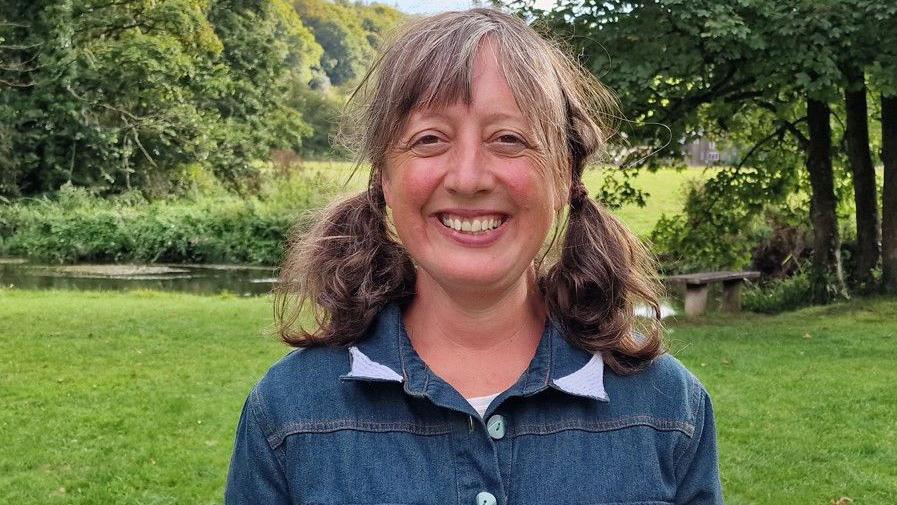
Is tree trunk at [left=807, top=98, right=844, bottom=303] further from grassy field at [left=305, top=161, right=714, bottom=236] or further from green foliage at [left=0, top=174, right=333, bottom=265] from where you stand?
green foliage at [left=0, top=174, right=333, bottom=265]

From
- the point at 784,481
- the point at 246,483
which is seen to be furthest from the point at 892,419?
the point at 246,483

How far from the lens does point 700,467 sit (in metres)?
1.65

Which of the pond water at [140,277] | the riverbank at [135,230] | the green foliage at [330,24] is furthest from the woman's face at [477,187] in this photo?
the green foliage at [330,24]

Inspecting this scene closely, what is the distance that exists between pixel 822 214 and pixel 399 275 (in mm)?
12064

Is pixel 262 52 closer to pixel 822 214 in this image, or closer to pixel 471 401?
pixel 822 214

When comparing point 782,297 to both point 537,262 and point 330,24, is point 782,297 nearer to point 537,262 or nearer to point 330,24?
point 537,262

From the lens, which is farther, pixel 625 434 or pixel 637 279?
pixel 637 279

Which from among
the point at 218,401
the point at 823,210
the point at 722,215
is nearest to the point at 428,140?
the point at 218,401

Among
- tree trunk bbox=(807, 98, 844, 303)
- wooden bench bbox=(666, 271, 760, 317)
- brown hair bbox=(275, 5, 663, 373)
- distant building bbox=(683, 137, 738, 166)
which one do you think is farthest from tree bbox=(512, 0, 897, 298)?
brown hair bbox=(275, 5, 663, 373)

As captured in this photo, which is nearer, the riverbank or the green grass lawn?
the green grass lawn

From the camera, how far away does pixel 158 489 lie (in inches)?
210

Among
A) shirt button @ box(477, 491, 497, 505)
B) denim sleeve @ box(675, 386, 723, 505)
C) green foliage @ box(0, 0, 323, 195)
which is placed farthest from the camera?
green foliage @ box(0, 0, 323, 195)

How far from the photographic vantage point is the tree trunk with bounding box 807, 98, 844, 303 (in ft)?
41.5

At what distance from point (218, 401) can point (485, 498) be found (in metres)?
5.98
